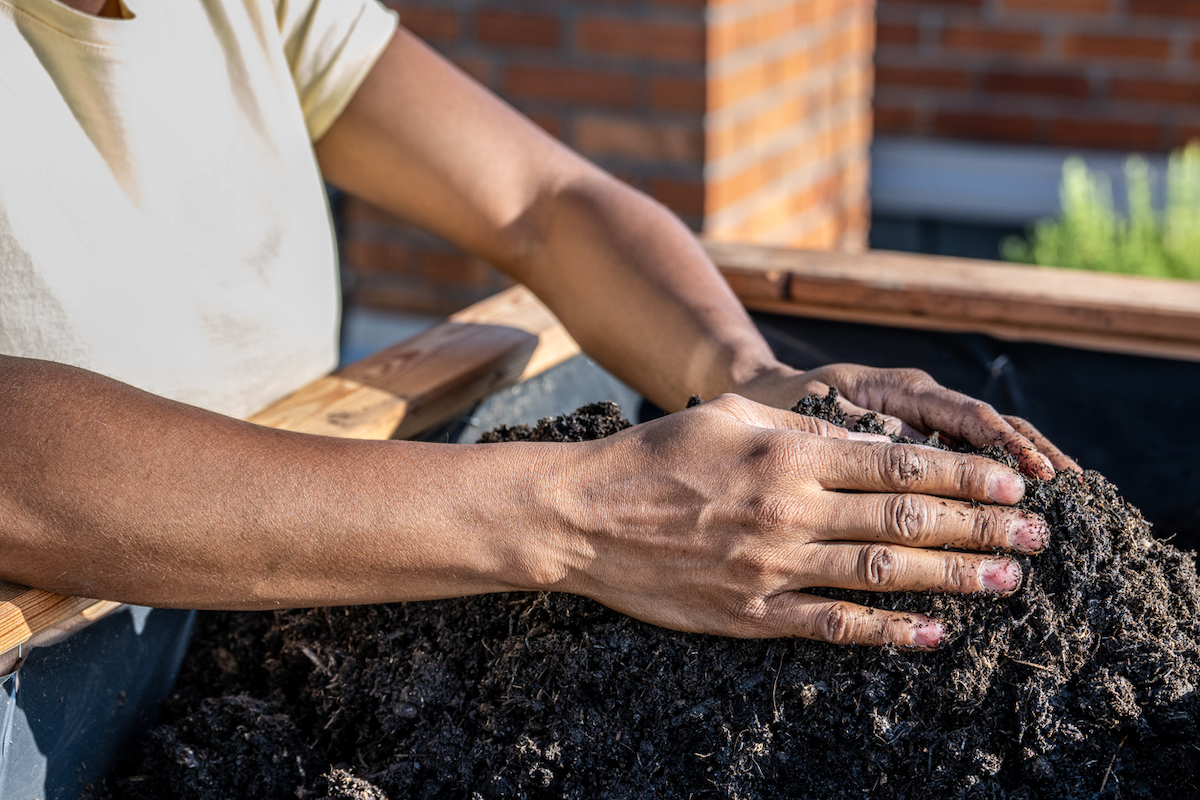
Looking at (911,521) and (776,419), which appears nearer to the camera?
(911,521)

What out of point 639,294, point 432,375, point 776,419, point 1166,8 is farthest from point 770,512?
point 1166,8

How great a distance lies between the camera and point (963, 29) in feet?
12.0

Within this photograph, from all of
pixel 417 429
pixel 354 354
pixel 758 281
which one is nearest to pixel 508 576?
pixel 417 429

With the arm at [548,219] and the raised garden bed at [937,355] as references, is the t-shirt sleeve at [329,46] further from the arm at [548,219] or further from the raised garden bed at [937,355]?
the raised garden bed at [937,355]

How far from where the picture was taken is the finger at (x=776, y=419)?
95 centimetres

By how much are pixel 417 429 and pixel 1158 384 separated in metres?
0.90

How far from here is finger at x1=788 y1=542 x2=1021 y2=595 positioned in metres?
0.87

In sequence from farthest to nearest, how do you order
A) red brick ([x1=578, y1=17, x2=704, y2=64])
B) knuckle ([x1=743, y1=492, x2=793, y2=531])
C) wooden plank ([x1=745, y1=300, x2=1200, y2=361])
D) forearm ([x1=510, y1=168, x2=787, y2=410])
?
red brick ([x1=578, y1=17, x2=704, y2=64]), wooden plank ([x1=745, y1=300, x2=1200, y2=361]), forearm ([x1=510, y1=168, x2=787, y2=410]), knuckle ([x1=743, y1=492, x2=793, y2=531])

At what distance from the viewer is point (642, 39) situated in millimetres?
2439

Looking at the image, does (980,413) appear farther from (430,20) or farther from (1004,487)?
(430,20)

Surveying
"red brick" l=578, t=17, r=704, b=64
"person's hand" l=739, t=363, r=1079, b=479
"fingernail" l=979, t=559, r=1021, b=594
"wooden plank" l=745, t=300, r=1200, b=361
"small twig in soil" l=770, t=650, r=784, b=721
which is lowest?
"small twig in soil" l=770, t=650, r=784, b=721

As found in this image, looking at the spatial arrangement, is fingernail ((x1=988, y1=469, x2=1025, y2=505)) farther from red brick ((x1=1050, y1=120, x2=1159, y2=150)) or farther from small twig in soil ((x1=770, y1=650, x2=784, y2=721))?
red brick ((x1=1050, y1=120, x2=1159, y2=150))

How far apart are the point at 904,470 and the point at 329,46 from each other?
32.5 inches

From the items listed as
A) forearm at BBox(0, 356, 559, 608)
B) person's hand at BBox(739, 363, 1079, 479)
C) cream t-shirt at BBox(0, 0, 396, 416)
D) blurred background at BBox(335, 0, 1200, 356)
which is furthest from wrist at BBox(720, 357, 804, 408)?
blurred background at BBox(335, 0, 1200, 356)
